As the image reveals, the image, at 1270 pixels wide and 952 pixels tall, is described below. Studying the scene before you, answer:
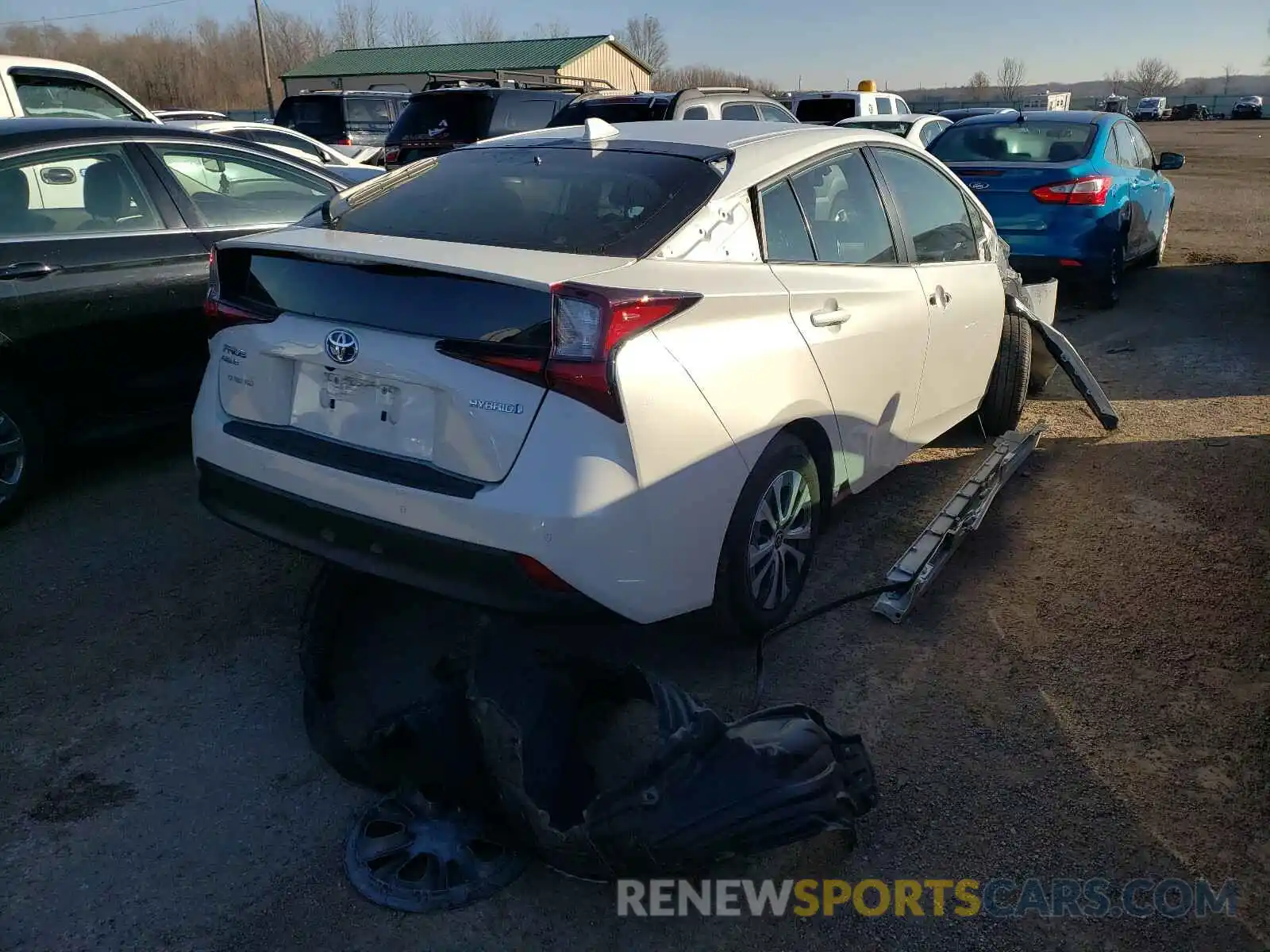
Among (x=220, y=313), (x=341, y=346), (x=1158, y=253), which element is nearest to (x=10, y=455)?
(x=220, y=313)

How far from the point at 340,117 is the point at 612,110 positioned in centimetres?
660

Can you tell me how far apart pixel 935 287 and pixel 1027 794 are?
2.32 m

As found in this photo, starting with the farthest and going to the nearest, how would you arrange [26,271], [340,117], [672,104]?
1. [340,117]
2. [672,104]
3. [26,271]

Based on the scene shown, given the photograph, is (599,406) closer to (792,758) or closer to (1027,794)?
(792,758)

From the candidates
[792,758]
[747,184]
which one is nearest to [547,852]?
[792,758]

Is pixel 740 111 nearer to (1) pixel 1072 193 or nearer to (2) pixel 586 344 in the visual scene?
(1) pixel 1072 193

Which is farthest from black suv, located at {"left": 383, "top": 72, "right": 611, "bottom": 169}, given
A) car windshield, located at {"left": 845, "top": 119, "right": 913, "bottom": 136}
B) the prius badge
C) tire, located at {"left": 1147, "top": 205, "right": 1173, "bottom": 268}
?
the prius badge

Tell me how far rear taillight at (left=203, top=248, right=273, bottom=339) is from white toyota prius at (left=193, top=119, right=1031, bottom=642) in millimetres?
11

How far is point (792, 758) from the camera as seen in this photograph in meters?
2.31

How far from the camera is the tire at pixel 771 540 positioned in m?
3.13

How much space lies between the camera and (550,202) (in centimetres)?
330

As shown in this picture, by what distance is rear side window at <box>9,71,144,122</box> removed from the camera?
819cm

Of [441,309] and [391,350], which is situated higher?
[441,309]

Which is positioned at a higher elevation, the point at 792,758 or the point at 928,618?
the point at 792,758
